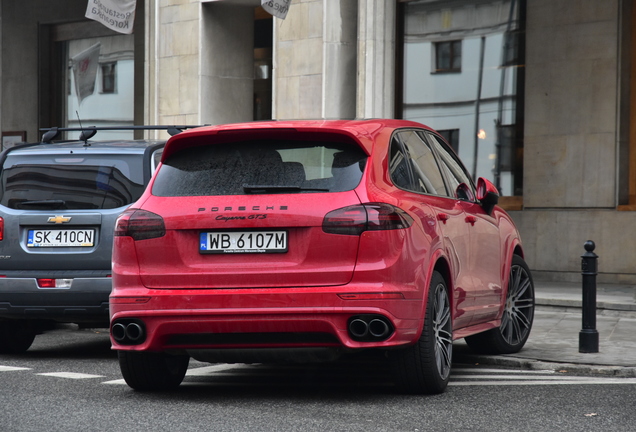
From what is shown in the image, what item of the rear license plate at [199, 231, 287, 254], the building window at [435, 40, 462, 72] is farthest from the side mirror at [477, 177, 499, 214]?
the building window at [435, 40, 462, 72]

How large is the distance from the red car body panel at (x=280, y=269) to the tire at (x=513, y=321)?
2103 mm

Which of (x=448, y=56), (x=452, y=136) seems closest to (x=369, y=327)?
(x=452, y=136)

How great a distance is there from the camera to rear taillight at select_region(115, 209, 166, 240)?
6379mm

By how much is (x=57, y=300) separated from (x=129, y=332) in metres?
2.30

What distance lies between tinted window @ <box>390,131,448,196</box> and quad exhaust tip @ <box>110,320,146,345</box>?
167 cm

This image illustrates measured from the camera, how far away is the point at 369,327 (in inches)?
239

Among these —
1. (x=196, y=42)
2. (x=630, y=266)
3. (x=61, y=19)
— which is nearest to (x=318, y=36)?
(x=196, y=42)

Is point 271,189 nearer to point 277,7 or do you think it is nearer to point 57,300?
point 57,300

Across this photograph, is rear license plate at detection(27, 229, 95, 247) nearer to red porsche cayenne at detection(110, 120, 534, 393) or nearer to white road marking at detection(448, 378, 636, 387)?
red porsche cayenne at detection(110, 120, 534, 393)

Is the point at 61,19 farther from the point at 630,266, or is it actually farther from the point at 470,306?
the point at 470,306

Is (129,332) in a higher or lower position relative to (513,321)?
higher

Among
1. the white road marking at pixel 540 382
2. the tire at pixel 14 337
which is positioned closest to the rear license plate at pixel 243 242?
the white road marking at pixel 540 382

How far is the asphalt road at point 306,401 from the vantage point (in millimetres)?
5645

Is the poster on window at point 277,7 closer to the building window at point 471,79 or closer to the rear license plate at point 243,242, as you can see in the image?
the building window at point 471,79
